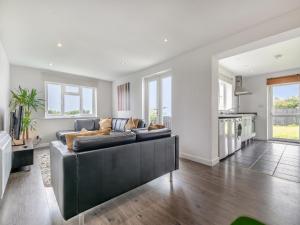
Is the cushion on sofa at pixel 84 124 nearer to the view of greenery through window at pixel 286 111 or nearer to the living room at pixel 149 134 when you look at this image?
the living room at pixel 149 134

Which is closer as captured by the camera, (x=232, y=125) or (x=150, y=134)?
(x=150, y=134)

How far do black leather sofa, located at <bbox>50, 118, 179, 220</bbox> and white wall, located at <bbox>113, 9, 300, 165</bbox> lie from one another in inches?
50.6

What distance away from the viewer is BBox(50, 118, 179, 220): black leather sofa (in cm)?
141

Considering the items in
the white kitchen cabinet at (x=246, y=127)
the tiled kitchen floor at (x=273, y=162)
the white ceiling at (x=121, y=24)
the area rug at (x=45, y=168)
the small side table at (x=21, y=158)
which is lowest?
the area rug at (x=45, y=168)

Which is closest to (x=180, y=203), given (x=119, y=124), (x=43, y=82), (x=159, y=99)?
(x=159, y=99)

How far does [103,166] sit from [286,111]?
6.56 meters

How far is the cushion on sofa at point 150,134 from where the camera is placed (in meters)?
2.11

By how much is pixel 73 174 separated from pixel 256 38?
3.26 metres

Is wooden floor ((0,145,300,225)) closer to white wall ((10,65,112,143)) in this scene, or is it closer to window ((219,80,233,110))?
white wall ((10,65,112,143))

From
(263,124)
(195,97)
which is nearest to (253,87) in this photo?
(263,124)

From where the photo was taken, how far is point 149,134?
2.21 metres

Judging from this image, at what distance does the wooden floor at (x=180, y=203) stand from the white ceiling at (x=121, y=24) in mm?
2530

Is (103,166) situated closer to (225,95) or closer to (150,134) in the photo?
(150,134)

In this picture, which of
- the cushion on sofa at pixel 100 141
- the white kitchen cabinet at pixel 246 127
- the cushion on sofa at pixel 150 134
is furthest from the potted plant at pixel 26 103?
the white kitchen cabinet at pixel 246 127
